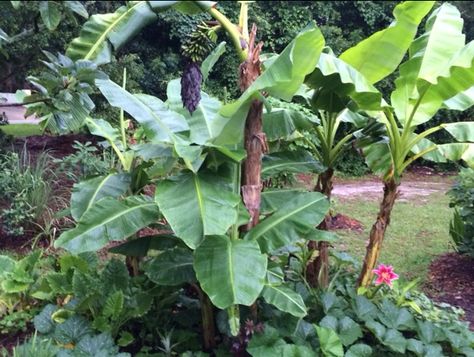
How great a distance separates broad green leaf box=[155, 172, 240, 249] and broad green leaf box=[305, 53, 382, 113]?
3.12 feet

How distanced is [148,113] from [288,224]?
116cm

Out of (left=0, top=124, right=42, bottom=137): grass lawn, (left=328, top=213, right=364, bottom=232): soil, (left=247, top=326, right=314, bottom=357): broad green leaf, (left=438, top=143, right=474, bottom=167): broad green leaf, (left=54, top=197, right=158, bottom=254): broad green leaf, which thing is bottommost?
(left=328, top=213, right=364, bottom=232): soil

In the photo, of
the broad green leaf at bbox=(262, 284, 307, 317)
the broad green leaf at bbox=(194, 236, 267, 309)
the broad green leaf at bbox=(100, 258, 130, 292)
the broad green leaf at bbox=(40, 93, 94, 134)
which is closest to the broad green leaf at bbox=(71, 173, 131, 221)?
the broad green leaf at bbox=(100, 258, 130, 292)

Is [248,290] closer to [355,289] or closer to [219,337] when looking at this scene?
[219,337]

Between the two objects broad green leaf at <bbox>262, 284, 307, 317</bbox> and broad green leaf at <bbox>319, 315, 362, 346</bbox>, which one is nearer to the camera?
broad green leaf at <bbox>262, 284, 307, 317</bbox>

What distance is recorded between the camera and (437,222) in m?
7.86

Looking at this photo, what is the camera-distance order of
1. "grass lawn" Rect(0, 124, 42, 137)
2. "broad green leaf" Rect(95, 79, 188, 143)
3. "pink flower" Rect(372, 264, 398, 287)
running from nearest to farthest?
1. "broad green leaf" Rect(95, 79, 188, 143)
2. "pink flower" Rect(372, 264, 398, 287)
3. "grass lawn" Rect(0, 124, 42, 137)

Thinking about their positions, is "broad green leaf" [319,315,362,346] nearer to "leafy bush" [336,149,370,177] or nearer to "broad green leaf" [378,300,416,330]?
"broad green leaf" [378,300,416,330]

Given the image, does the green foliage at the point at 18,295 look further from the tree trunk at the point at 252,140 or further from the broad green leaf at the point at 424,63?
the broad green leaf at the point at 424,63

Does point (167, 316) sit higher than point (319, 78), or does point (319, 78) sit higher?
point (319, 78)

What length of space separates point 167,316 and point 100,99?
7017 millimetres

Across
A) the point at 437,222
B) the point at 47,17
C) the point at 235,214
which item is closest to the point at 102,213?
the point at 235,214

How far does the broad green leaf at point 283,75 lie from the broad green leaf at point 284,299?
0.94 metres

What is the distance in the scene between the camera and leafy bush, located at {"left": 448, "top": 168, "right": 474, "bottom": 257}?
5258mm
